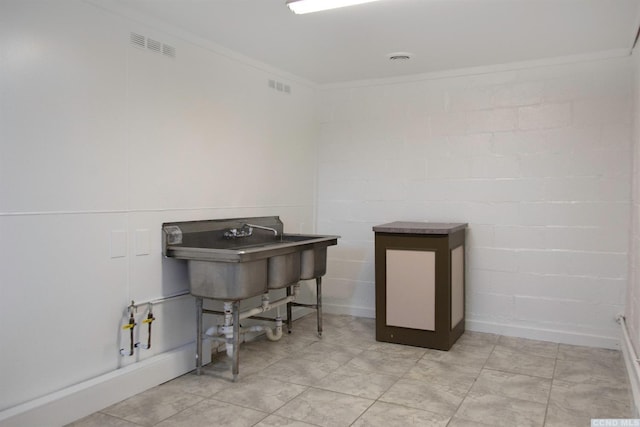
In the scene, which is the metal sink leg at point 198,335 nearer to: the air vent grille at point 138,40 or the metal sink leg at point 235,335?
the metal sink leg at point 235,335

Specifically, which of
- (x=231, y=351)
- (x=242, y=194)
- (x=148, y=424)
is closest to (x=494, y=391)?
(x=231, y=351)

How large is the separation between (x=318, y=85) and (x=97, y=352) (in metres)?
3.40

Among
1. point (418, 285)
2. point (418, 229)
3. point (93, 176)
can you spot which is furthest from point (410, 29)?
point (93, 176)

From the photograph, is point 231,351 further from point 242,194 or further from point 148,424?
point 242,194

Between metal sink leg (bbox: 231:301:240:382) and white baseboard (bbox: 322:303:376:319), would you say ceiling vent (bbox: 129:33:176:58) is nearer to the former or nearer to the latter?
metal sink leg (bbox: 231:301:240:382)

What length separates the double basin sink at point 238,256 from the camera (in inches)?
125

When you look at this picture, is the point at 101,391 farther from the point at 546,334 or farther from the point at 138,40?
the point at 546,334

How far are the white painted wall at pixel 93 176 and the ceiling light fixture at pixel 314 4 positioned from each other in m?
1.03

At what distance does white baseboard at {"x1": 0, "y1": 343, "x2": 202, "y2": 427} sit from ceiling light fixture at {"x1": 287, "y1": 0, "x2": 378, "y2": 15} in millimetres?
2389

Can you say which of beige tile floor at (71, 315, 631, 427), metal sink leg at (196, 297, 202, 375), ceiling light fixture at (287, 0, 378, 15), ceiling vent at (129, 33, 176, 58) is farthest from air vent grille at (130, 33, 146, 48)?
beige tile floor at (71, 315, 631, 427)

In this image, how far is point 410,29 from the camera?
11.5ft

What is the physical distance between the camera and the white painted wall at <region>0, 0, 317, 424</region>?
253cm

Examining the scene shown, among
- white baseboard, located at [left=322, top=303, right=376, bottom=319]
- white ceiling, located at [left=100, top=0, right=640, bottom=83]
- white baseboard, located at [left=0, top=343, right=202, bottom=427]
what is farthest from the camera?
white baseboard, located at [left=322, top=303, right=376, bottom=319]

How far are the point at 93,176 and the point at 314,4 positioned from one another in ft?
5.36
